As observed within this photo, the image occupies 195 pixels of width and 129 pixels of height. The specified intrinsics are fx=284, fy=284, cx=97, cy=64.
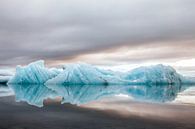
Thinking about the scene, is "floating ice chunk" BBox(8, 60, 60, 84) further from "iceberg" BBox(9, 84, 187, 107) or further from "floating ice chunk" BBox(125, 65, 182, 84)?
"iceberg" BBox(9, 84, 187, 107)

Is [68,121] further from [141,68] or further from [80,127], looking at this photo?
[141,68]

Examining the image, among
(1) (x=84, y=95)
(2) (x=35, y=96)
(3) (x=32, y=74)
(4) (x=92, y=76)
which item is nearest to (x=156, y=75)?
(4) (x=92, y=76)

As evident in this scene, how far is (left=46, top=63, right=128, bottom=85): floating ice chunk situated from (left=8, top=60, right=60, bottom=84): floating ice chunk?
17.0 ft

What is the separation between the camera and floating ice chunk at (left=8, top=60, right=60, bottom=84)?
69.7 m

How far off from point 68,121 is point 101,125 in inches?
68.8

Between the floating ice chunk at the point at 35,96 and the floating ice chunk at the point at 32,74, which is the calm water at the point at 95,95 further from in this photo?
the floating ice chunk at the point at 32,74

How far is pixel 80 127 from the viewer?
10594 mm

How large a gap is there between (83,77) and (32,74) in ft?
47.0

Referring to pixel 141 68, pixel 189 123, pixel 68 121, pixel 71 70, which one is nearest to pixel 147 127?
pixel 189 123

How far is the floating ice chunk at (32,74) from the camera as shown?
229 feet

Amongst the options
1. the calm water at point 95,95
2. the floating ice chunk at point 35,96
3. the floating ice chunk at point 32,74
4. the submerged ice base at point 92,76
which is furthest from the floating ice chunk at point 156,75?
the floating ice chunk at point 35,96

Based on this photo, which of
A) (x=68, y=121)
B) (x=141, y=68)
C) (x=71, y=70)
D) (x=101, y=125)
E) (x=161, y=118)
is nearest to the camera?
(x=101, y=125)

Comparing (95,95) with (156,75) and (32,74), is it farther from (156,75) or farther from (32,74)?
(32,74)

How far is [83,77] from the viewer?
66.1m
